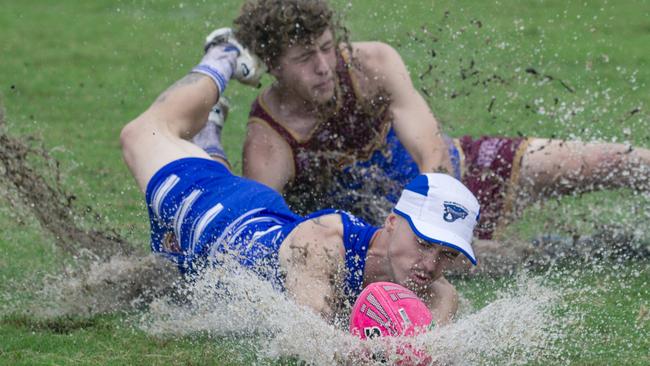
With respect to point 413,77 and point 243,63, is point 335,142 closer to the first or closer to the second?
point 243,63

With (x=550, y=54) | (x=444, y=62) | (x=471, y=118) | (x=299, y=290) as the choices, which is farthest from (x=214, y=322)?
(x=550, y=54)

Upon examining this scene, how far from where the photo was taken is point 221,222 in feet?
15.4

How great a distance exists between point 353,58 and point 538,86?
143 inches

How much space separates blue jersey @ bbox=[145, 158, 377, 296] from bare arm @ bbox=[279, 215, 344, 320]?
59mm

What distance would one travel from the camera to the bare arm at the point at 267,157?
5832mm

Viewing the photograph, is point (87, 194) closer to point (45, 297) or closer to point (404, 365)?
point (45, 297)

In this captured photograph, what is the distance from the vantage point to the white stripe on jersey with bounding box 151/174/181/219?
16.2 ft

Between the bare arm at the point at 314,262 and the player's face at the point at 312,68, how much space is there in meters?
1.44

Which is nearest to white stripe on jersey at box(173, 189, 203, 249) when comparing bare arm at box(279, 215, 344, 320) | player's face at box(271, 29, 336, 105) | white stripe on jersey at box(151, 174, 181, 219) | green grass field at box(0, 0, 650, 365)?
white stripe on jersey at box(151, 174, 181, 219)

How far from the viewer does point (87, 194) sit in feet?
23.0

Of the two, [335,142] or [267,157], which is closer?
[267,157]

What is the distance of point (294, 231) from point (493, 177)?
199cm

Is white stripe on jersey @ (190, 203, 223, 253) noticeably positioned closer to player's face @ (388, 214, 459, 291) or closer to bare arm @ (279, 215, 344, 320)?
bare arm @ (279, 215, 344, 320)

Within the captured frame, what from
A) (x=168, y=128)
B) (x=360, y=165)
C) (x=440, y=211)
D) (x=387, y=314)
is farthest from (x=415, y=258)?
(x=360, y=165)
